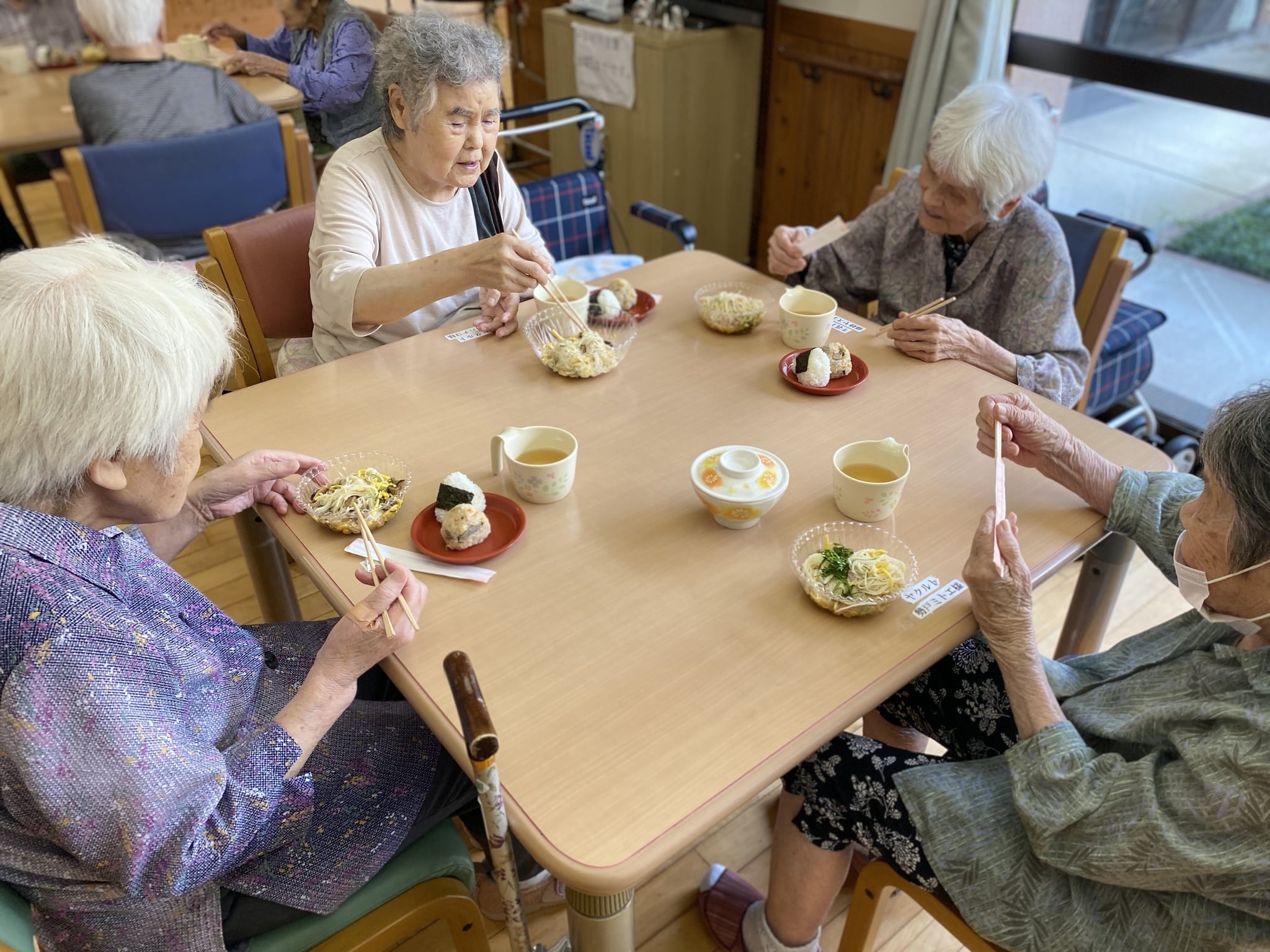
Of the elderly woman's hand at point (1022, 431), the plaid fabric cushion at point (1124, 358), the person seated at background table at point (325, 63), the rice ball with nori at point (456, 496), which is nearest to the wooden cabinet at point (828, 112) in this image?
the plaid fabric cushion at point (1124, 358)

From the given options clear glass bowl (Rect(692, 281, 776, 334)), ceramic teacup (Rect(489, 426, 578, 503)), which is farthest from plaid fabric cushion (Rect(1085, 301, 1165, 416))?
ceramic teacup (Rect(489, 426, 578, 503))

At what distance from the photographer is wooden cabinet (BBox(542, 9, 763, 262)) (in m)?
3.54

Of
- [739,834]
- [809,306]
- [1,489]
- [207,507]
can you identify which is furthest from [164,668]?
[809,306]

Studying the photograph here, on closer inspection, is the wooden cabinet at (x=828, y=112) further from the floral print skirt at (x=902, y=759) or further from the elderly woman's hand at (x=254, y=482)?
the elderly woman's hand at (x=254, y=482)

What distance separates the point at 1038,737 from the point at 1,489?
3.92 ft

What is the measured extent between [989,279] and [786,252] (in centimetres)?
44

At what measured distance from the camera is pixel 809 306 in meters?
1.79

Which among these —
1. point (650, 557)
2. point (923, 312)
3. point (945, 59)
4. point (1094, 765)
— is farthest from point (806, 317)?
point (945, 59)

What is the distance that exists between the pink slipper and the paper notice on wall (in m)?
3.14

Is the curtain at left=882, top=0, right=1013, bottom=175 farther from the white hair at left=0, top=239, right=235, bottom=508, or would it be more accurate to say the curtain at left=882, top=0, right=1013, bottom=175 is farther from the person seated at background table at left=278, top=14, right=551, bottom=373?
the white hair at left=0, top=239, right=235, bottom=508

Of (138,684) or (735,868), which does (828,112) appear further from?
(138,684)

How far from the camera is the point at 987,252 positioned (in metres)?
1.83

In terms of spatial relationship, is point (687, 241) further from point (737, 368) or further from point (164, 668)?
point (164, 668)

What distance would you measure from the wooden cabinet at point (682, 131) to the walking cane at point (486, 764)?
2847 millimetres
